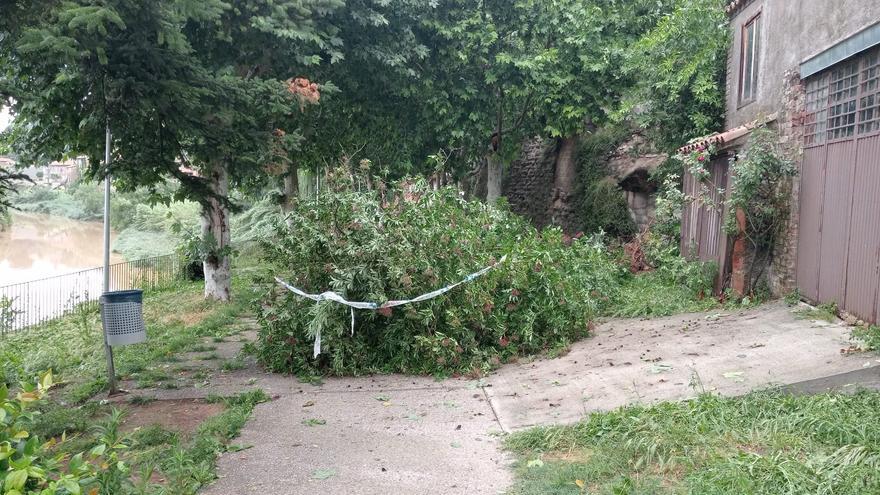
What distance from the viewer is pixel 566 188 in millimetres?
19344

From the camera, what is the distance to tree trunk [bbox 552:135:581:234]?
19.0 meters

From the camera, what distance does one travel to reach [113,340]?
7.23 metres

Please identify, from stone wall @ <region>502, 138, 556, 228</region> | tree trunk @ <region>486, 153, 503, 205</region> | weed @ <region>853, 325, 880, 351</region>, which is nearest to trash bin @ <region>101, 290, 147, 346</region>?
weed @ <region>853, 325, 880, 351</region>

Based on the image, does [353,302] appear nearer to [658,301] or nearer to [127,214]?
[658,301]

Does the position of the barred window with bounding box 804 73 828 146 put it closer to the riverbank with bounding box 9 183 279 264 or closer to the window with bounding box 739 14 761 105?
the window with bounding box 739 14 761 105

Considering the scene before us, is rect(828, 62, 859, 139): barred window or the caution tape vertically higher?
rect(828, 62, 859, 139): barred window

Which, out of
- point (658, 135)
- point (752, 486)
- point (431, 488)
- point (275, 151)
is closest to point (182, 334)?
point (275, 151)

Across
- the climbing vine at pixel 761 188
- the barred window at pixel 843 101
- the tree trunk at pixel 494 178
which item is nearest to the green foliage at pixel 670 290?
the climbing vine at pixel 761 188

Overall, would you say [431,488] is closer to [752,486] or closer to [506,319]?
[752,486]

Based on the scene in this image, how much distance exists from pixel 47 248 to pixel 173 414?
3506cm

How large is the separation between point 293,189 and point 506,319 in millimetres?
12858

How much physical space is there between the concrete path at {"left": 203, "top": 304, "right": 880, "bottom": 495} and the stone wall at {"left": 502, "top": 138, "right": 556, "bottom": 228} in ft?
38.9

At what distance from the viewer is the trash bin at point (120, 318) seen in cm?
723

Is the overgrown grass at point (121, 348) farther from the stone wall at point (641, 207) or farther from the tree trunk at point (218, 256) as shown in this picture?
the stone wall at point (641, 207)
